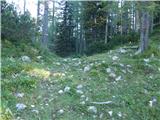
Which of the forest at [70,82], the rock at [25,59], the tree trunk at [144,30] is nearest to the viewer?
the forest at [70,82]

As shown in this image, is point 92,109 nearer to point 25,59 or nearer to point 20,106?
point 20,106

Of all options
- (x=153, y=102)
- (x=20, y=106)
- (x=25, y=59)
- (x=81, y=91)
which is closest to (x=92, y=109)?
(x=81, y=91)

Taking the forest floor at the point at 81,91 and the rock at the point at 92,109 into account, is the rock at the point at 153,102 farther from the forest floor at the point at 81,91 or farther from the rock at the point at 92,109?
the rock at the point at 92,109

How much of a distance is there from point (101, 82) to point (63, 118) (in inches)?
105

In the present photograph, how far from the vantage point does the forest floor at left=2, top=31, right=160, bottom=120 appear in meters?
8.80

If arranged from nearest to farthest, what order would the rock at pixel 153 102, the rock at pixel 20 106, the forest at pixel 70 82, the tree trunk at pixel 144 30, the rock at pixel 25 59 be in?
the rock at pixel 20 106 → the forest at pixel 70 82 → the rock at pixel 153 102 → the rock at pixel 25 59 → the tree trunk at pixel 144 30

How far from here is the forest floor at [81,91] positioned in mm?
8805

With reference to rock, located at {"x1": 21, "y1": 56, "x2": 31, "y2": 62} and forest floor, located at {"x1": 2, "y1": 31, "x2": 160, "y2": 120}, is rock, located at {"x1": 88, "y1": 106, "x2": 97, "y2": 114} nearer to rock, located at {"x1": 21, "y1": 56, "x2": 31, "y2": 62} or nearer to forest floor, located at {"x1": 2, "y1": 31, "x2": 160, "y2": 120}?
forest floor, located at {"x1": 2, "y1": 31, "x2": 160, "y2": 120}

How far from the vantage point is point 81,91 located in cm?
993

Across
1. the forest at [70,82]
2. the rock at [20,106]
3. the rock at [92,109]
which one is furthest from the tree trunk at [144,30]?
the rock at [20,106]

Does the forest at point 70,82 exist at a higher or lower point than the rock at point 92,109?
higher

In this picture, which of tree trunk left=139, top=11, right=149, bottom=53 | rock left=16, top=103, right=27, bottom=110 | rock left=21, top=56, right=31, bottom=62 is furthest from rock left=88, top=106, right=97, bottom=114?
tree trunk left=139, top=11, right=149, bottom=53

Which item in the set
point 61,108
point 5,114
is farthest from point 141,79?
point 5,114

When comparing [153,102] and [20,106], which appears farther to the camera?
[153,102]
